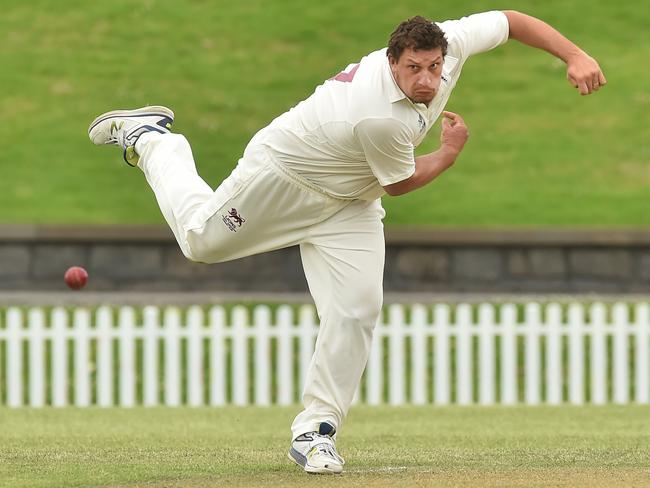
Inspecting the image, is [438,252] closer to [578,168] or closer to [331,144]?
[578,168]

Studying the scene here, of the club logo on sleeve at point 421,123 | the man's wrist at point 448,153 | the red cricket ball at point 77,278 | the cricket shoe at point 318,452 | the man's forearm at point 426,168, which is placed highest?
the club logo on sleeve at point 421,123

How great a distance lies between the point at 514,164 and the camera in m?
17.7

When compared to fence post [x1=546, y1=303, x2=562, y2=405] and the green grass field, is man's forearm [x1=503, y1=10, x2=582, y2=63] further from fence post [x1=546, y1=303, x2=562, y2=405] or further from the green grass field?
fence post [x1=546, y1=303, x2=562, y2=405]

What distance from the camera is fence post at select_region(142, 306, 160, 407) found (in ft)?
37.9

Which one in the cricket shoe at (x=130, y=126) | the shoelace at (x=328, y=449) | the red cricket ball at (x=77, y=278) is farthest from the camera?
the red cricket ball at (x=77, y=278)

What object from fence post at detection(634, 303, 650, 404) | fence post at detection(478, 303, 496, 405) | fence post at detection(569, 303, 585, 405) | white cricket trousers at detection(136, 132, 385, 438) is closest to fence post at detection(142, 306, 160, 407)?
fence post at detection(478, 303, 496, 405)

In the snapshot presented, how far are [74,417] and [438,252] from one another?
5471 mm

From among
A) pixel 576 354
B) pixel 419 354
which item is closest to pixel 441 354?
pixel 419 354

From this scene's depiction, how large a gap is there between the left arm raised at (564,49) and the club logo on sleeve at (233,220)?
129 cm

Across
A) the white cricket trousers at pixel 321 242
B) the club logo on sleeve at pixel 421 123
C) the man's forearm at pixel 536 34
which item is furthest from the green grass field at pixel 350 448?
the man's forearm at pixel 536 34

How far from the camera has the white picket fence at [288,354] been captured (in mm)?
11570

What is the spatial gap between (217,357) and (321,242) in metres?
6.27

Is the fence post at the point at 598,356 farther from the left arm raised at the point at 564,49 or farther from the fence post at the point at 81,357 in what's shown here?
the left arm raised at the point at 564,49

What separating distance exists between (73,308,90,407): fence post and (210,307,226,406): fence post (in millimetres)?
1031
